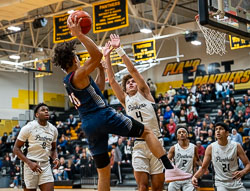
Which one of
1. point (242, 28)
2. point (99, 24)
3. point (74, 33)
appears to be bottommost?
point (74, 33)

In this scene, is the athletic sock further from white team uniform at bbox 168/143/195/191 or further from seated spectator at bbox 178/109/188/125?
seated spectator at bbox 178/109/188/125

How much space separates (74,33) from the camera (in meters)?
5.29

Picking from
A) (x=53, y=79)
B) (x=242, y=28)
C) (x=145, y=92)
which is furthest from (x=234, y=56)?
(x=145, y=92)

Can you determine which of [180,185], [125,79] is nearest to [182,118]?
[180,185]

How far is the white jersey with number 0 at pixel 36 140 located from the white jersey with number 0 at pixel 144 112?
1898mm

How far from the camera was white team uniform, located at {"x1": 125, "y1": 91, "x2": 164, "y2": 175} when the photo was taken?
21.9ft

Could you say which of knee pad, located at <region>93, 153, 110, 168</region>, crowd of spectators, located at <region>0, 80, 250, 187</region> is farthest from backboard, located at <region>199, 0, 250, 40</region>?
crowd of spectators, located at <region>0, 80, 250, 187</region>

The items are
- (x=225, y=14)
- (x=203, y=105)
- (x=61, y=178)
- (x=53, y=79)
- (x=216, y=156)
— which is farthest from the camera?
(x=53, y=79)

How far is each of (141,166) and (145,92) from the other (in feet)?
3.78

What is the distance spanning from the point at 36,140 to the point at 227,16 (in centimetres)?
420

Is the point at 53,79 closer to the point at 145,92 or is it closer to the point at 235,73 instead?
the point at 235,73

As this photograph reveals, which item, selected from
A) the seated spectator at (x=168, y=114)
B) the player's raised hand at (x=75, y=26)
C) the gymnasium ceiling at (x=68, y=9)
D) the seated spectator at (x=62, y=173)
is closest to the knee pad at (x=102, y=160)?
the player's raised hand at (x=75, y=26)

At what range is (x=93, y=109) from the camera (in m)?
5.34

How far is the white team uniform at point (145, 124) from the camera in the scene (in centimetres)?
667
